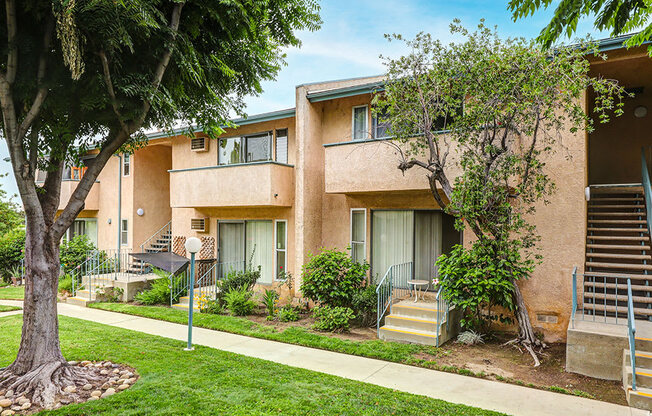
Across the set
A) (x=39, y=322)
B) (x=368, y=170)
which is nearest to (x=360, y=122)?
(x=368, y=170)

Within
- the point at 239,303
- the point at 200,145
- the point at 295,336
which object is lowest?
the point at 295,336

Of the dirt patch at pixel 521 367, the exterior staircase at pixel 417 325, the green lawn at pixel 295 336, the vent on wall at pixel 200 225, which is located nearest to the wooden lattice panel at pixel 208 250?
the vent on wall at pixel 200 225

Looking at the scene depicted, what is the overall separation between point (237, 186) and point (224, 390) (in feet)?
23.6

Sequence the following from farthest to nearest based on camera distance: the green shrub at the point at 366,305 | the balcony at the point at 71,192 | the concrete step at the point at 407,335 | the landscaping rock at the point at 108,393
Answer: the balcony at the point at 71,192, the green shrub at the point at 366,305, the concrete step at the point at 407,335, the landscaping rock at the point at 108,393

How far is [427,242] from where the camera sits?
10727 millimetres

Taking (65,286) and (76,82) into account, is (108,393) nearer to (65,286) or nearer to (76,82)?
(76,82)

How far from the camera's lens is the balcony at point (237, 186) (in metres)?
11.7

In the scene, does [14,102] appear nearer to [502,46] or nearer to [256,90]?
[256,90]

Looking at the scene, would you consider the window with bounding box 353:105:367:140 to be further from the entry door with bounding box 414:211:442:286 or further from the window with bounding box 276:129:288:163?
the entry door with bounding box 414:211:442:286

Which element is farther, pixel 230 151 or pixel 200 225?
pixel 200 225

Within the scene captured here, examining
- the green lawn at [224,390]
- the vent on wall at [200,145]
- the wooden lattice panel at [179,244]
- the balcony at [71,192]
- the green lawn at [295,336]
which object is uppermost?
the vent on wall at [200,145]

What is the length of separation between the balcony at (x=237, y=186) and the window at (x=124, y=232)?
5.42 metres

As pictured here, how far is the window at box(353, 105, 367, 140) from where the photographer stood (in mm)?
11609

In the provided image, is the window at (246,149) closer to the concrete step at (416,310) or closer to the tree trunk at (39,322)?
the concrete step at (416,310)
